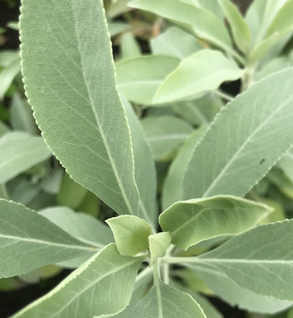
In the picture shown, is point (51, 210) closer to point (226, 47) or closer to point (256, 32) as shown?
point (226, 47)

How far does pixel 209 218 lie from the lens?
36 cm

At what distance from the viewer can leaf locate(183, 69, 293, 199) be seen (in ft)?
1.52

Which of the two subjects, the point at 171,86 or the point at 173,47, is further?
the point at 173,47

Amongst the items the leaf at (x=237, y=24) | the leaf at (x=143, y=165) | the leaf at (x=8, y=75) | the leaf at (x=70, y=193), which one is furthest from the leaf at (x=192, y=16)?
the leaf at (x=70, y=193)

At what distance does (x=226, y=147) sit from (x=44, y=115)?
0.27 metres

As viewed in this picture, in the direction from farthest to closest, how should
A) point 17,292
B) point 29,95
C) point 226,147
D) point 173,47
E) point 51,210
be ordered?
point 17,292, point 173,47, point 51,210, point 226,147, point 29,95

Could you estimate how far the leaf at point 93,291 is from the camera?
0.92 ft

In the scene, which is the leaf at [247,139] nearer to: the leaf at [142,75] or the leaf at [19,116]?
the leaf at [142,75]

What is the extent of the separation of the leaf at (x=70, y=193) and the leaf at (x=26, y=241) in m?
0.28

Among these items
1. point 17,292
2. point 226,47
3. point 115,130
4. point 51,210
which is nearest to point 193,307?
point 115,130

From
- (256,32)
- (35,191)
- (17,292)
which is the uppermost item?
(256,32)

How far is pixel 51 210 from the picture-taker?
0.61 meters

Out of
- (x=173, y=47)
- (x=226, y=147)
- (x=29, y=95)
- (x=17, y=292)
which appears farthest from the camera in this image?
(x=17, y=292)

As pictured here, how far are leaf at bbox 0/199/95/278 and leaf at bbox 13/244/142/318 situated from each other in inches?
4.3
